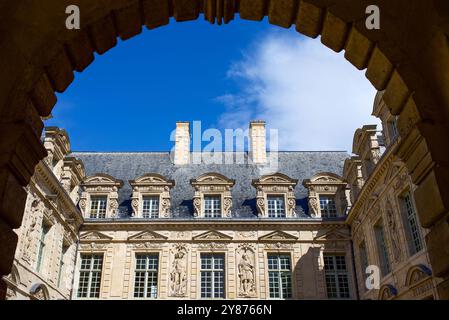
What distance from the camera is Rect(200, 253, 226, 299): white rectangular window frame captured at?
17172 mm

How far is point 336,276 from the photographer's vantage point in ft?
57.5

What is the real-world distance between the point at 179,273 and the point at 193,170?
5.88 meters

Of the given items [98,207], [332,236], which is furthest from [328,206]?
[98,207]

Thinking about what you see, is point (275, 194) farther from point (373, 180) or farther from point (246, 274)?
point (373, 180)

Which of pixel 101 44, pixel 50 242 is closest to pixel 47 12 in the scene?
pixel 101 44

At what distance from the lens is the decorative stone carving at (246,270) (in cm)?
1698

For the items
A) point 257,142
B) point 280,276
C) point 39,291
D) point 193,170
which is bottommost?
point 39,291

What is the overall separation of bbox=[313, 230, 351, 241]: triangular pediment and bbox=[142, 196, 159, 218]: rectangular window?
6.81 metres

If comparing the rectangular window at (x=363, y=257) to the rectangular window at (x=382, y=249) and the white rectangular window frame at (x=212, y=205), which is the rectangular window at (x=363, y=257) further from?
the white rectangular window frame at (x=212, y=205)

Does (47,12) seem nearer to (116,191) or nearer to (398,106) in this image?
(398,106)

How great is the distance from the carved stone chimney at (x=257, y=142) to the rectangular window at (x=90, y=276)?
8942mm

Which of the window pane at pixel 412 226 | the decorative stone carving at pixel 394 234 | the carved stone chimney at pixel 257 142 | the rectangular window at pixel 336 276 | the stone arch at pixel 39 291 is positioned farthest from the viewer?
the carved stone chimney at pixel 257 142

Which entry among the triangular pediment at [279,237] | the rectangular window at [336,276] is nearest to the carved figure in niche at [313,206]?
the triangular pediment at [279,237]
